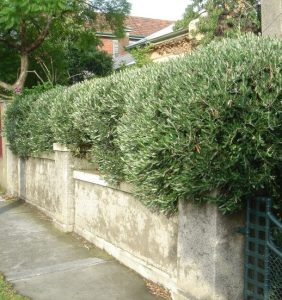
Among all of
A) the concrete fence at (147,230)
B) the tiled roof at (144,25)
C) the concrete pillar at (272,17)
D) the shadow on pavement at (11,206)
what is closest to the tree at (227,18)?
the concrete pillar at (272,17)

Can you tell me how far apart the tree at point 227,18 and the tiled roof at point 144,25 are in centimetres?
2501

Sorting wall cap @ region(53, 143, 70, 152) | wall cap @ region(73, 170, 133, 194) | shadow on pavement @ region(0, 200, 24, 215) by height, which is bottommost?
shadow on pavement @ region(0, 200, 24, 215)

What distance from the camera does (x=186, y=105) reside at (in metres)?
3.85

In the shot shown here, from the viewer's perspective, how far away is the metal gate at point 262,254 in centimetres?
386

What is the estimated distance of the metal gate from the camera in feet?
12.7

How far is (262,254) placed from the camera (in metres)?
3.96

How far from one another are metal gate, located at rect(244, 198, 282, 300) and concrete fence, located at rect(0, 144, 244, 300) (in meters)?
0.10

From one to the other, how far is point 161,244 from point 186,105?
1.80 metres

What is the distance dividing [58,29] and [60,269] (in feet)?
31.5

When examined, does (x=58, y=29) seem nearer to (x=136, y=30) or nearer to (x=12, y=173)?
(x=12, y=173)

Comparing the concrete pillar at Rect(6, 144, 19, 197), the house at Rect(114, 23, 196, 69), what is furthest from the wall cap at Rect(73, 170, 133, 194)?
the house at Rect(114, 23, 196, 69)

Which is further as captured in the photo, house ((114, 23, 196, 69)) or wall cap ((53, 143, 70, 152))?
house ((114, 23, 196, 69))

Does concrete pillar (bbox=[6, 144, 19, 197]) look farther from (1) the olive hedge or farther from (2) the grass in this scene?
(1) the olive hedge

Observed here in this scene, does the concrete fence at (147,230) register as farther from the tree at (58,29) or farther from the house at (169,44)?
the house at (169,44)
